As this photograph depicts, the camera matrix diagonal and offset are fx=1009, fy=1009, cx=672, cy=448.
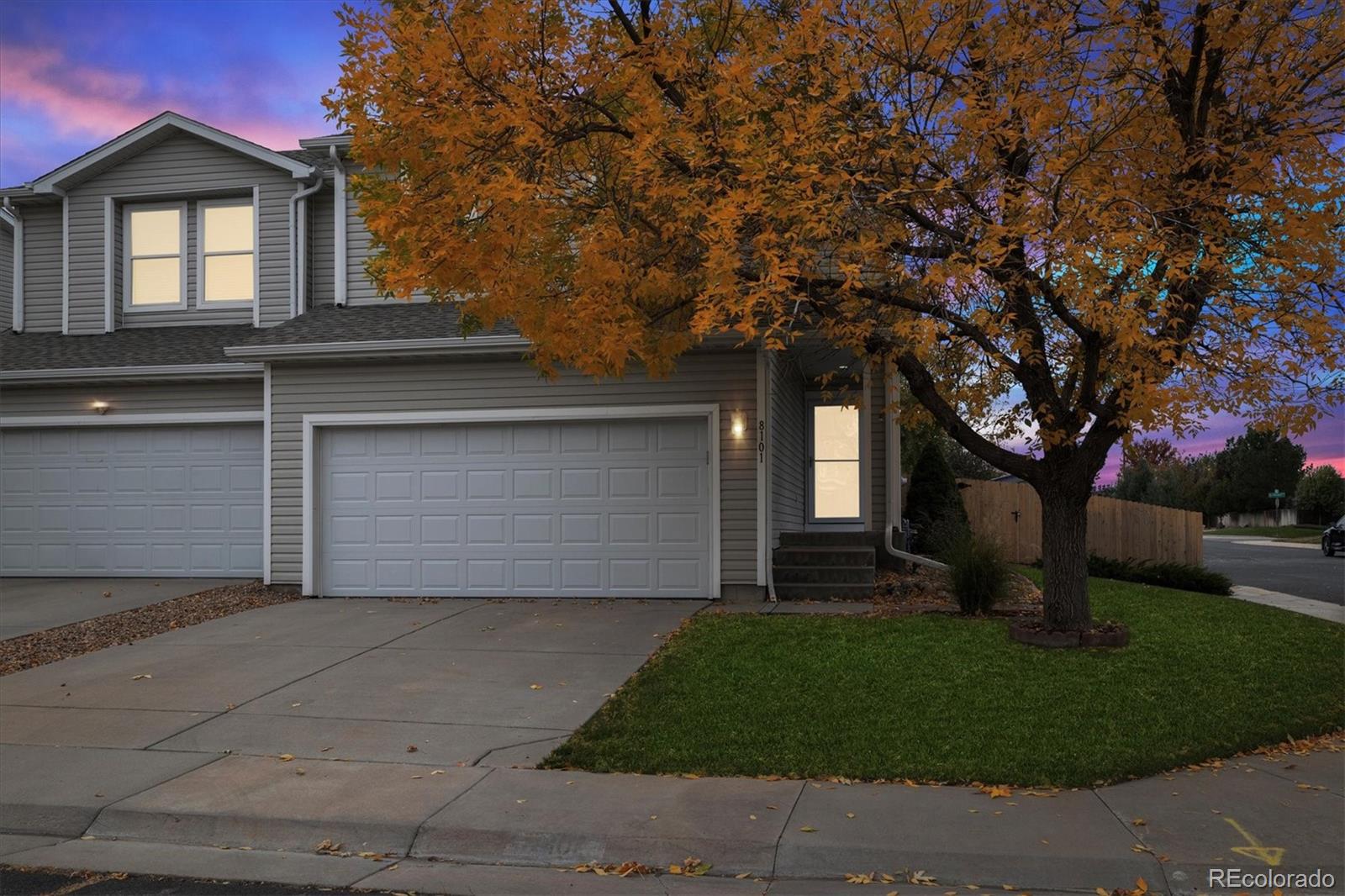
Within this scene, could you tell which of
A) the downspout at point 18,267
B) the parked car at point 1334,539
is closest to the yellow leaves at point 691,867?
the downspout at point 18,267

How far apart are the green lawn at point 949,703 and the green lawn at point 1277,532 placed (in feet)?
132

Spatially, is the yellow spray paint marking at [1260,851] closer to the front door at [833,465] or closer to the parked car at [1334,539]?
the front door at [833,465]

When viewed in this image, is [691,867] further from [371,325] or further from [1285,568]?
[1285,568]

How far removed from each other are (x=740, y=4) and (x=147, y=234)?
12.0 meters

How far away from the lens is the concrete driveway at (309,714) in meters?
5.88

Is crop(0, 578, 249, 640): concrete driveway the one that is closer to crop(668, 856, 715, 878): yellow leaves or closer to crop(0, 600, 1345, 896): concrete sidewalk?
crop(0, 600, 1345, 896): concrete sidewalk

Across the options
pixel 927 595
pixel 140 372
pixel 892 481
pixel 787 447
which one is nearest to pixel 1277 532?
pixel 892 481

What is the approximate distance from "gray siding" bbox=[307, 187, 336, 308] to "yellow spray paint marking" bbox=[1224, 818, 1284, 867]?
47.3 feet

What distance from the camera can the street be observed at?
17875mm

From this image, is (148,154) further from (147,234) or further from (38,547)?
(38,547)

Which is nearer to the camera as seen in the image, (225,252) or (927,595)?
(927,595)

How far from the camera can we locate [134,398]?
588 inches

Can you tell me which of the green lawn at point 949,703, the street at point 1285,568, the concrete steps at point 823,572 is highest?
the concrete steps at point 823,572

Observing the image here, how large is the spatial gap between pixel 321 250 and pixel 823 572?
9.50 metres
